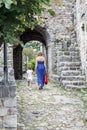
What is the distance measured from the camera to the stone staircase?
35.2ft

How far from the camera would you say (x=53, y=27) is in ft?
47.5

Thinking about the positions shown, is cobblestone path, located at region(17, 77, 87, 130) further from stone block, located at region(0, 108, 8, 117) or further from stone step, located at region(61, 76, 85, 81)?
A: stone step, located at region(61, 76, 85, 81)

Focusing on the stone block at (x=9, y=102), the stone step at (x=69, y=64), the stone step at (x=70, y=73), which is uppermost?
the stone step at (x=69, y=64)

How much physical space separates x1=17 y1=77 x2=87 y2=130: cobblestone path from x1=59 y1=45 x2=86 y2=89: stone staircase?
887 millimetres

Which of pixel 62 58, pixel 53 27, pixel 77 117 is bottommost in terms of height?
pixel 77 117

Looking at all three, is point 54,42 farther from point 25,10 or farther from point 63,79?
point 25,10

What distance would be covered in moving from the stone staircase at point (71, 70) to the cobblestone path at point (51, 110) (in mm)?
887

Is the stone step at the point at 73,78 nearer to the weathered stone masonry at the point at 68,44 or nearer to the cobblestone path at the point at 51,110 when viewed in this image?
the weathered stone masonry at the point at 68,44

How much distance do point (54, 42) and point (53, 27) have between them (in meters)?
0.67

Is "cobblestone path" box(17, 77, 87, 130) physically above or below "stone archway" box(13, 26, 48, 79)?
below

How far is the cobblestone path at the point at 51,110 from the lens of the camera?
6367mm

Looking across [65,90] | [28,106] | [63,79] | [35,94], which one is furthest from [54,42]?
[28,106]

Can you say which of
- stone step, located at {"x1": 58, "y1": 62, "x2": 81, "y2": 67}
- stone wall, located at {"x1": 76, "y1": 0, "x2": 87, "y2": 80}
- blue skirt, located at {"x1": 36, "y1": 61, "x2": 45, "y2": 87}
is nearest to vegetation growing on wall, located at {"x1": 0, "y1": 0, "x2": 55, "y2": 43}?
blue skirt, located at {"x1": 36, "y1": 61, "x2": 45, "y2": 87}

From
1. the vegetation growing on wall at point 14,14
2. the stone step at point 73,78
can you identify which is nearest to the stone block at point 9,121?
the vegetation growing on wall at point 14,14
